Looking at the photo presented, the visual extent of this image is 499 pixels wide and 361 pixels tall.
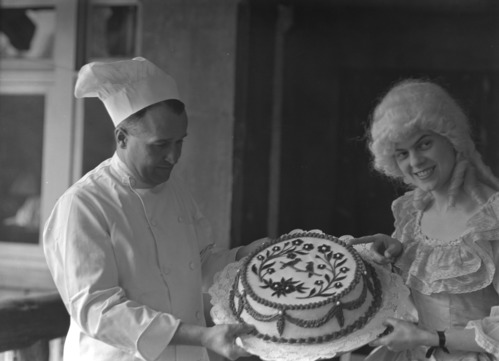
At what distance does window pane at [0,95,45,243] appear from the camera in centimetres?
339

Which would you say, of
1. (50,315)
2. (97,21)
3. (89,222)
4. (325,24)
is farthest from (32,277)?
(325,24)

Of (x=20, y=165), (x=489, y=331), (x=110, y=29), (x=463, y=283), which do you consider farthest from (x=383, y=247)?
(x=20, y=165)

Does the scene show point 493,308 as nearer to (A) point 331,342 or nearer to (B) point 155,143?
(A) point 331,342

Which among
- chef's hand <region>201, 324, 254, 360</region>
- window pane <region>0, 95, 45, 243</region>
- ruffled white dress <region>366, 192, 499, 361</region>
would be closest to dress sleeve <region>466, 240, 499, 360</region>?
ruffled white dress <region>366, 192, 499, 361</region>

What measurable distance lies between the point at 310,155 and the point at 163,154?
130cm

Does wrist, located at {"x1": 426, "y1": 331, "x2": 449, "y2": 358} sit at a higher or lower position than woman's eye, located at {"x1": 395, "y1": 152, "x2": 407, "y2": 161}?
lower

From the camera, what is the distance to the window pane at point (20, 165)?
3.39 meters

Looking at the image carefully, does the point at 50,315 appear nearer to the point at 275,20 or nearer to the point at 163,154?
the point at 163,154

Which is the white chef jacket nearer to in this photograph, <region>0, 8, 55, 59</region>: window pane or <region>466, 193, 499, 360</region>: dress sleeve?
<region>466, 193, 499, 360</region>: dress sleeve

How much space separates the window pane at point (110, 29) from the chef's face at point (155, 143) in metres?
1.26

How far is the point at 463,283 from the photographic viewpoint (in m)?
2.03

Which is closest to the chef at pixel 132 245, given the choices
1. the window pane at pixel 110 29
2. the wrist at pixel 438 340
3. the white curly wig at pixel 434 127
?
the wrist at pixel 438 340

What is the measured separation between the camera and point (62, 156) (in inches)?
130

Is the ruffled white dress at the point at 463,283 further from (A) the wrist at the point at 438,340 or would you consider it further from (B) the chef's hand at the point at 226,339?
(B) the chef's hand at the point at 226,339
